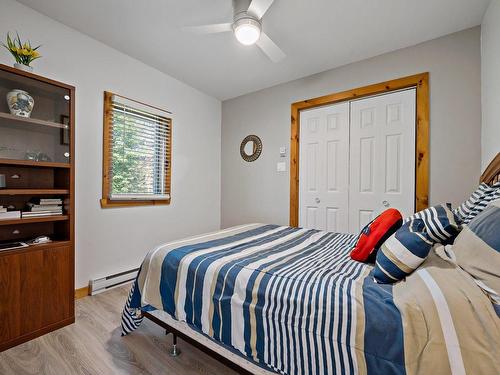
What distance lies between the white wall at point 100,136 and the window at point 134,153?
0.28 feet

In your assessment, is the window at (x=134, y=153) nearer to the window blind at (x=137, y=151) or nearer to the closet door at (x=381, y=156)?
the window blind at (x=137, y=151)

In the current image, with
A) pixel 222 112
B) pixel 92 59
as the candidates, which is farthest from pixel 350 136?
pixel 92 59

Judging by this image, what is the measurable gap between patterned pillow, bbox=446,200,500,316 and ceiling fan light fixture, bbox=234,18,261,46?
6.24 ft

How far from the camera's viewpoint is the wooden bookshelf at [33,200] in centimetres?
160

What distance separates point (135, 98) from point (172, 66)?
0.62m

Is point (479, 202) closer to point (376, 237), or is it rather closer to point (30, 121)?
point (376, 237)

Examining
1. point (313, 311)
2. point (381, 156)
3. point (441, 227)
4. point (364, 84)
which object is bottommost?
point (313, 311)

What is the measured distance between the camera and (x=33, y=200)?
74.6 inches

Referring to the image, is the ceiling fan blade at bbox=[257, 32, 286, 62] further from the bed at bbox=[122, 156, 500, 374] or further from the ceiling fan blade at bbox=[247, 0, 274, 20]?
the bed at bbox=[122, 156, 500, 374]

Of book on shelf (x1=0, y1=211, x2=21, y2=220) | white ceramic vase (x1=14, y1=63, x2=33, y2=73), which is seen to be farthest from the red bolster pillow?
white ceramic vase (x1=14, y1=63, x2=33, y2=73)

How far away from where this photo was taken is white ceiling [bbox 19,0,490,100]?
1.94m

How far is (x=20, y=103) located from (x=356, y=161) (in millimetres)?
3163

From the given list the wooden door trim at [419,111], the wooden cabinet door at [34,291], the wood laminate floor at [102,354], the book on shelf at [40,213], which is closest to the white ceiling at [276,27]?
the wooden door trim at [419,111]

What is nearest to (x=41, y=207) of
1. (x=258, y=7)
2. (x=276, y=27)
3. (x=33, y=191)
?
(x=33, y=191)
